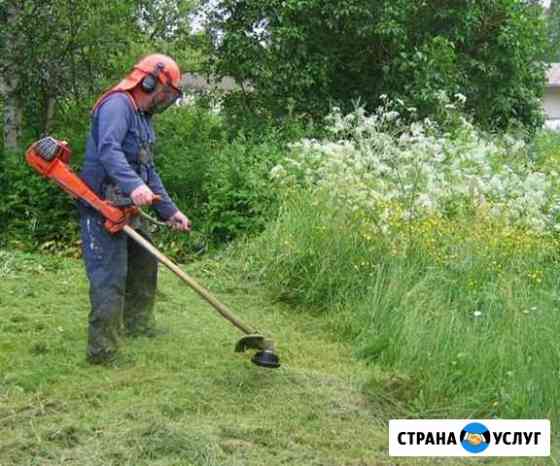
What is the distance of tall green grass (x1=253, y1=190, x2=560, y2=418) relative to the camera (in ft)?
14.2

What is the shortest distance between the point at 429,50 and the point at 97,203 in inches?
275

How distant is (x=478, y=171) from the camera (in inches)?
272

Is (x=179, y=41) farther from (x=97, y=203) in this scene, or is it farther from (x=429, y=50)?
(x=97, y=203)

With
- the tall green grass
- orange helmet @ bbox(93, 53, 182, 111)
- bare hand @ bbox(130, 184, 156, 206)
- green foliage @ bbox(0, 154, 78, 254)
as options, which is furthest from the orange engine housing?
green foliage @ bbox(0, 154, 78, 254)

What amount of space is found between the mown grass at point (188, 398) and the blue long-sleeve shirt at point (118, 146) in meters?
1.06

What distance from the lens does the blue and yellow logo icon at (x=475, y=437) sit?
3922 mm

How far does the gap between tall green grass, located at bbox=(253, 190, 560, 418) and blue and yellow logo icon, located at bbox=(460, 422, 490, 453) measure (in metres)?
0.17

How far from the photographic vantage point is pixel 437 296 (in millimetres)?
5398

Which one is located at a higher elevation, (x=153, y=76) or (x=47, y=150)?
(x=153, y=76)

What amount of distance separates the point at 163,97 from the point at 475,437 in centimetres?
253

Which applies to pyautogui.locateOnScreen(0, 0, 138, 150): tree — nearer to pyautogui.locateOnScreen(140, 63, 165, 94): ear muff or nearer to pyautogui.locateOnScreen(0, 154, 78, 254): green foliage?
pyautogui.locateOnScreen(0, 154, 78, 254): green foliage

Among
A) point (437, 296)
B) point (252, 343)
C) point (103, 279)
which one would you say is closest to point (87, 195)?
point (103, 279)

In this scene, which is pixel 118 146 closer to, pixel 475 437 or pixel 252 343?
pixel 252 343

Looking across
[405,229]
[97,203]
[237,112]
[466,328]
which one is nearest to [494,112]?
[237,112]
